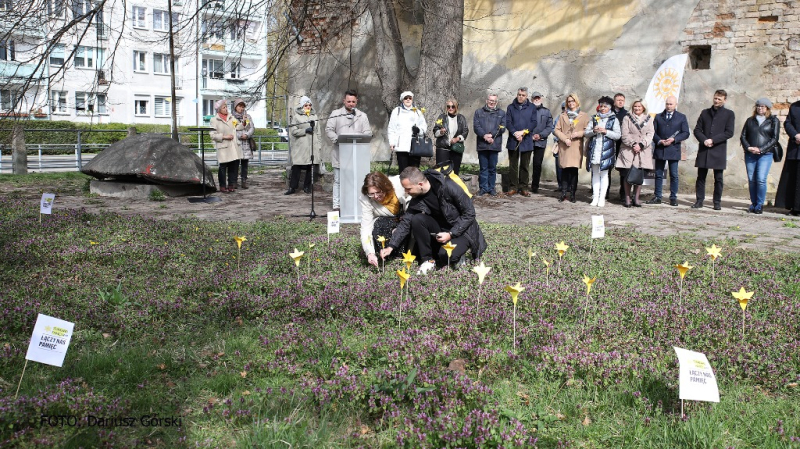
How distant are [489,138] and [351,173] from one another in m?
3.74

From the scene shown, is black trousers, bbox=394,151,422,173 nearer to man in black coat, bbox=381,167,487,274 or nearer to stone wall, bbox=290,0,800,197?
stone wall, bbox=290,0,800,197

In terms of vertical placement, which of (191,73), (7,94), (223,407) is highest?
(191,73)

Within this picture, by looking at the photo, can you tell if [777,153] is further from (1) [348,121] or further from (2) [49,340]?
(2) [49,340]

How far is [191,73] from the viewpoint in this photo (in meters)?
56.5

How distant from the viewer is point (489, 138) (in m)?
12.8

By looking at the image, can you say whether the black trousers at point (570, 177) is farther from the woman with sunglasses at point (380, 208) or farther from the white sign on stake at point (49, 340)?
the white sign on stake at point (49, 340)

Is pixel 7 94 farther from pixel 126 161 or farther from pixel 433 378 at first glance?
pixel 433 378

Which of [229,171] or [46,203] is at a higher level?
[229,171]

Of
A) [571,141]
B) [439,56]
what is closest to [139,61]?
[439,56]

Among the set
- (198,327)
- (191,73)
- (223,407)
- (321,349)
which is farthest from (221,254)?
(191,73)

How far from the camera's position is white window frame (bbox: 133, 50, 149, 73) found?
168 ft

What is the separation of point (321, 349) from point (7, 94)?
6017 mm

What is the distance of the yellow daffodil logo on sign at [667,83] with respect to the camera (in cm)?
1377

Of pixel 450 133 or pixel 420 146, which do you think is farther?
pixel 450 133
